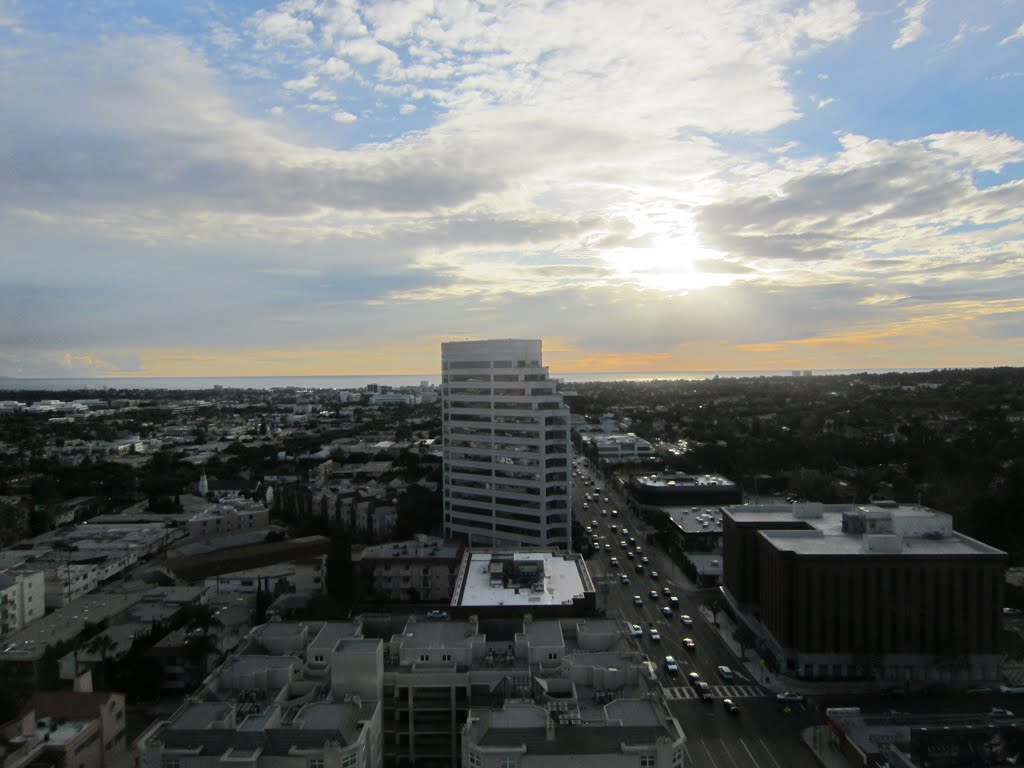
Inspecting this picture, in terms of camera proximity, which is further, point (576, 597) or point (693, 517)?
point (693, 517)

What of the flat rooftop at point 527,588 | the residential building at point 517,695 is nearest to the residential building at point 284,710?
the residential building at point 517,695

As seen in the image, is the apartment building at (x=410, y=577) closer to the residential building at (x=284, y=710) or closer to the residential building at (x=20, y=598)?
the residential building at (x=20, y=598)

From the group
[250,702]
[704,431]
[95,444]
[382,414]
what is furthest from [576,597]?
[382,414]

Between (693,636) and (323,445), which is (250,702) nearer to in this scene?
(693,636)

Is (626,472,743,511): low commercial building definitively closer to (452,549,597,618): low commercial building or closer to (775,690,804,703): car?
(452,549,597,618): low commercial building

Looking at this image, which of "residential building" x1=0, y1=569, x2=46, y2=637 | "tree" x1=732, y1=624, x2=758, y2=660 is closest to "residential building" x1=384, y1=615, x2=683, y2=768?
"tree" x1=732, y1=624, x2=758, y2=660

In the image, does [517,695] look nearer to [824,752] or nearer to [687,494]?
[824,752]
